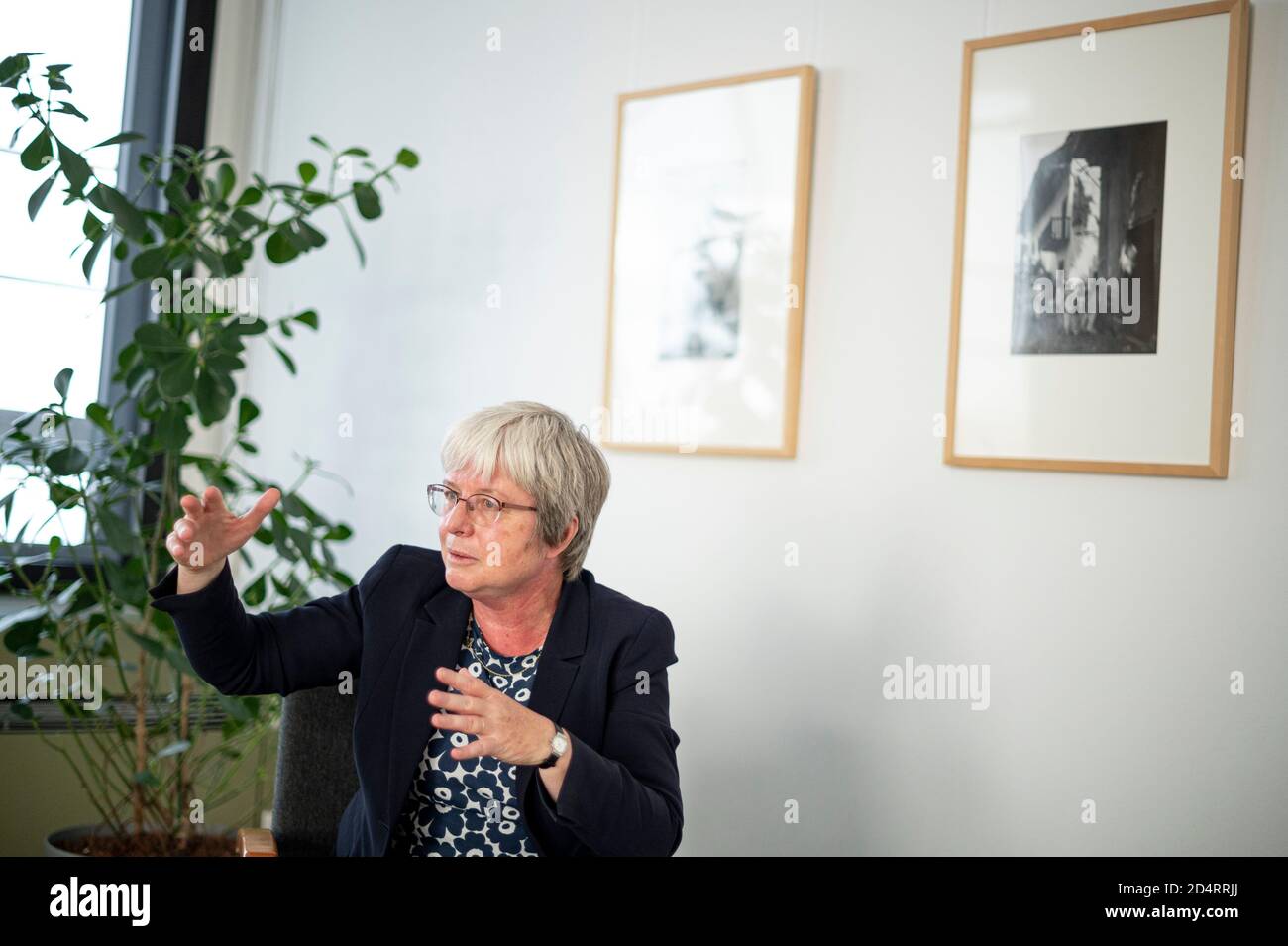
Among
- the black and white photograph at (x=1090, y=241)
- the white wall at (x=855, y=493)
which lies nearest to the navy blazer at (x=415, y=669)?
the white wall at (x=855, y=493)

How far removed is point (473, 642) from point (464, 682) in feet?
1.78

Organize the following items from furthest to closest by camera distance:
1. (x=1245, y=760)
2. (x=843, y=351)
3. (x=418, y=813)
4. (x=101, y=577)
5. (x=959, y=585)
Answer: (x=101, y=577) → (x=843, y=351) → (x=959, y=585) → (x=1245, y=760) → (x=418, y=813)

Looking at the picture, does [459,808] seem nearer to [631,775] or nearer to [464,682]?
[631,775]

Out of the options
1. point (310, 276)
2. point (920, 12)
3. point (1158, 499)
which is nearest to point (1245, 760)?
point (1158, 499)

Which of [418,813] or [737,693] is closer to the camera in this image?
[418,813]

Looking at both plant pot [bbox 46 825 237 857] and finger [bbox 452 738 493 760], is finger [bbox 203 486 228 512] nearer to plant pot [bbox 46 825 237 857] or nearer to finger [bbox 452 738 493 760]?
finger [bbox 452 738 493 760]

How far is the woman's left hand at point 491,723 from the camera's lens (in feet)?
4.33

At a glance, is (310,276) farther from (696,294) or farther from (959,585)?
(959,585)

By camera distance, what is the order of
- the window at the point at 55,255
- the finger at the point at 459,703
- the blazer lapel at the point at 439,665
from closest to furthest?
the finger at the point at 459,703, the blazer lapel at the point at 439,665, the window at the point at 55,255

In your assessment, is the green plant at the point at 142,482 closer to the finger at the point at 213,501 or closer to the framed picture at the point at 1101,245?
the finger at the point at 213,501

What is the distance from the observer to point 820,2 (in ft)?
8.14

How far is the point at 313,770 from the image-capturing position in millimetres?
1863

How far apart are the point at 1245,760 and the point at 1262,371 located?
65cm

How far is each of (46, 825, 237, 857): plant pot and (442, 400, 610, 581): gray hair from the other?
1409 millimetres
